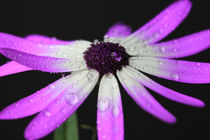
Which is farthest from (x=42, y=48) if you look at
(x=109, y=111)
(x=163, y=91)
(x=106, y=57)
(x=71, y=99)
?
(x=163, y=91)

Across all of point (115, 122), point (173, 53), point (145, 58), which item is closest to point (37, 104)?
point (115, 122)

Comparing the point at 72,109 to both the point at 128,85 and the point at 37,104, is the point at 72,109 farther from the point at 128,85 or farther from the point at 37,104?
the point at 128,85

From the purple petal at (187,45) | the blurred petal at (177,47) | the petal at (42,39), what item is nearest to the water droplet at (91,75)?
the blurred petal at (177,47)

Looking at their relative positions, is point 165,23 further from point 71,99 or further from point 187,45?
point 71,99

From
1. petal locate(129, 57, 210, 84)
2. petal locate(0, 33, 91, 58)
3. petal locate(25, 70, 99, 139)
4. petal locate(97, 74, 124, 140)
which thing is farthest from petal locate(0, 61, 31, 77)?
petal locate(129, 57, 210, 84)

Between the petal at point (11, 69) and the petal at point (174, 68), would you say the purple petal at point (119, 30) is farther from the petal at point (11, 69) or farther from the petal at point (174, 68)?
the petal at point (11, 69)

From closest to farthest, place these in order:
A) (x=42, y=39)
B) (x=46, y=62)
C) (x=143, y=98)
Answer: (x=143, y=98), (x=46, y=62), (x=42, y=39)
